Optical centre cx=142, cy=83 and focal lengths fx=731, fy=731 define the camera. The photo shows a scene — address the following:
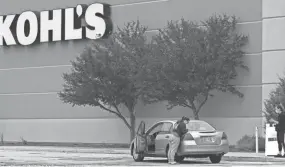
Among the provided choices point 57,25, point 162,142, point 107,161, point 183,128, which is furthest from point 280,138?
point 57,25

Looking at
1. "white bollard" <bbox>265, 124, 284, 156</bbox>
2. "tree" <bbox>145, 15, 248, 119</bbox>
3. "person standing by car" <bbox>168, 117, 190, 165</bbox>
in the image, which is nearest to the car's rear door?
"person standing by car" <bbox>168, 117, 190, 165</bbox>

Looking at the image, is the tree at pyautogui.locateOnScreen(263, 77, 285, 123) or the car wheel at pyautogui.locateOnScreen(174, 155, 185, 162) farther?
the tree at pyautogui.locateOnScreen(263, 77, 285, 123)

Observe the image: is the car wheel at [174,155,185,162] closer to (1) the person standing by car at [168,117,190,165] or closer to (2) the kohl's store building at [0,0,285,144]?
(1) the person standing by car at [168,117,190,165]

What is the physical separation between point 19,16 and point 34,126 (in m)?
7.43

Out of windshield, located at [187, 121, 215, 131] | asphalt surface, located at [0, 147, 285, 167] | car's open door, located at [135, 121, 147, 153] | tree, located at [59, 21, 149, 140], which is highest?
tree, located at [59, 21, 149, 140]

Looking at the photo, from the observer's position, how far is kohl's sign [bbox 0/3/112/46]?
4497 centimetres

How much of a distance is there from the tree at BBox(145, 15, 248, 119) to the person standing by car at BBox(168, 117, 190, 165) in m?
13.7

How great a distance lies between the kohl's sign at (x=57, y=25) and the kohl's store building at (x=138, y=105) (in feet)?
1.91

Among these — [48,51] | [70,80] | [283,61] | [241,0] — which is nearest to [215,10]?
[241,0]

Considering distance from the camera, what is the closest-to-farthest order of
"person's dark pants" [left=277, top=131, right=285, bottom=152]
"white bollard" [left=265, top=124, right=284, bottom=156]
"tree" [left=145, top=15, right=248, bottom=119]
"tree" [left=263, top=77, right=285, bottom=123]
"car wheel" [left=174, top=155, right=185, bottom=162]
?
"car wheel" [left=174, top=155, right=185, bottom=162], "person's dark pants" [left=277, top=131, right=285, bottom=152], "white bollard" [left=265, top=124, right=284, bottom=156], "tree" [left=263, top=77, right=285, bottom=123], "tree" [left=145, top=15, right=248, bottom=119]

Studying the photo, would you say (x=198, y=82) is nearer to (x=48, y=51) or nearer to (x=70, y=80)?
(x=70, y=80)

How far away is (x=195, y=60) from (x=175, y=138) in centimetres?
1454

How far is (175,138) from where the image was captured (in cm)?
2297

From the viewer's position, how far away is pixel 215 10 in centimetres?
4034
